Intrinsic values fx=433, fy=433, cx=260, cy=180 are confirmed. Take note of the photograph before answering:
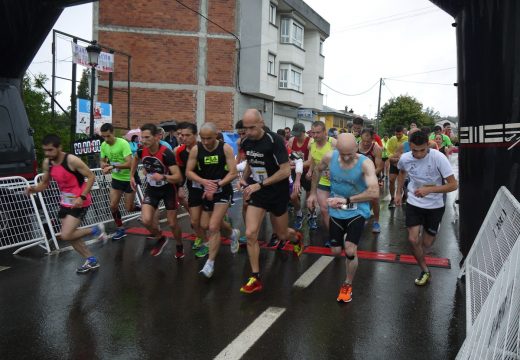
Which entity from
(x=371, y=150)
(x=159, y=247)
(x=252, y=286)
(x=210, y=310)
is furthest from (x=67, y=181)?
(x=371, y=150)

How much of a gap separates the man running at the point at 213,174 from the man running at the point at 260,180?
345mm

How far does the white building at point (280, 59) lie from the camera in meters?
28.1

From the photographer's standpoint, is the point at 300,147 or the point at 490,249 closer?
the point at 490,249

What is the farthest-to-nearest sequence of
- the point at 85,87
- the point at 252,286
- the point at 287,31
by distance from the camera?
1. the point at 287,31
2. the point at 85,87
3. the point at 252,286

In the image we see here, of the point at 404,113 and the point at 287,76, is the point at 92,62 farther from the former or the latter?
the point at 404,113

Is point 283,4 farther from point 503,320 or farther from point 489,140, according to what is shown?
point 503,320

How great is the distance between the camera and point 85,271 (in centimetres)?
546

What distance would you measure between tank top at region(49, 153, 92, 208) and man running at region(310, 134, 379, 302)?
10.0 feet

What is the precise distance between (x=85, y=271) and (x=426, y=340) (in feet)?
13.2

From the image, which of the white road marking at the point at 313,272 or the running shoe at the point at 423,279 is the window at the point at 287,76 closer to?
the white road marking at the point at 313,272

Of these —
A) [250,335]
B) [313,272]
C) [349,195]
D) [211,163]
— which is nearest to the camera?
[250,335]

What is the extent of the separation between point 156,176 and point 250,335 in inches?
111

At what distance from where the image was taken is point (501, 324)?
2.41 m

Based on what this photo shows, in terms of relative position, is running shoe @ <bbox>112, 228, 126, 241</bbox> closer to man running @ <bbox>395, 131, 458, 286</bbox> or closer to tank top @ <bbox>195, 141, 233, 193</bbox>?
tank top @ <bbox>195, 141, 233, 193</bbox>
